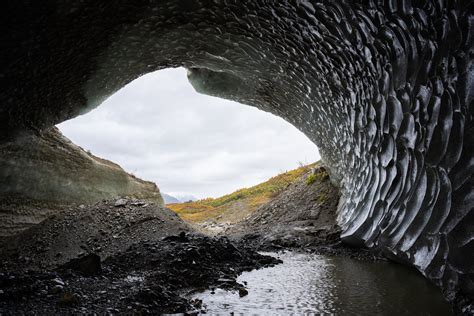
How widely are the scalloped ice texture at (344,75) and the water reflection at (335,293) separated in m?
0.22

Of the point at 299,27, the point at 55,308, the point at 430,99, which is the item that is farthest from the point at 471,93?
the point at 55,308

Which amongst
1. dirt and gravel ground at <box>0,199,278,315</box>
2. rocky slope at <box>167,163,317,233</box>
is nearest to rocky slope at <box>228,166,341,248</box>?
dirt and gravel ground at <box>0,199,278,315</box>

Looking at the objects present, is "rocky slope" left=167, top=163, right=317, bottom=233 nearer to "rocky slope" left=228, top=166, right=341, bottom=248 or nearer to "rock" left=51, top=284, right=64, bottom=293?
"rocky slope" left=228, top=166, right=341, bottom=248

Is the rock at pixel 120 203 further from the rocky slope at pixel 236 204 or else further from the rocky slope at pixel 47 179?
the rocky slope at pixel 236 204

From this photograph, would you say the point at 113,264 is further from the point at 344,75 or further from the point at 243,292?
the point at 344,75

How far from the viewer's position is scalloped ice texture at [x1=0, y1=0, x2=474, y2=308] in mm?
2035

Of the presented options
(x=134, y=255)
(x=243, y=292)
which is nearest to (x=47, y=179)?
(x=134, y=255)

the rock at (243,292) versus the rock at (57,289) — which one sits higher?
the rock at (57,289)

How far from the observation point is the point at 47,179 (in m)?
6.29

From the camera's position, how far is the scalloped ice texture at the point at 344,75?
2.04 metres

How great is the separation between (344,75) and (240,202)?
11701 millimetres

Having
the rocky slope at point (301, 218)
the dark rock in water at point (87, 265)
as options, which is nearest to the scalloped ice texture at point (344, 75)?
the rocky slope at point (301, 218)

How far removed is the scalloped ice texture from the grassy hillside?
298 inches

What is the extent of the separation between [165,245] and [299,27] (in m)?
3.02
